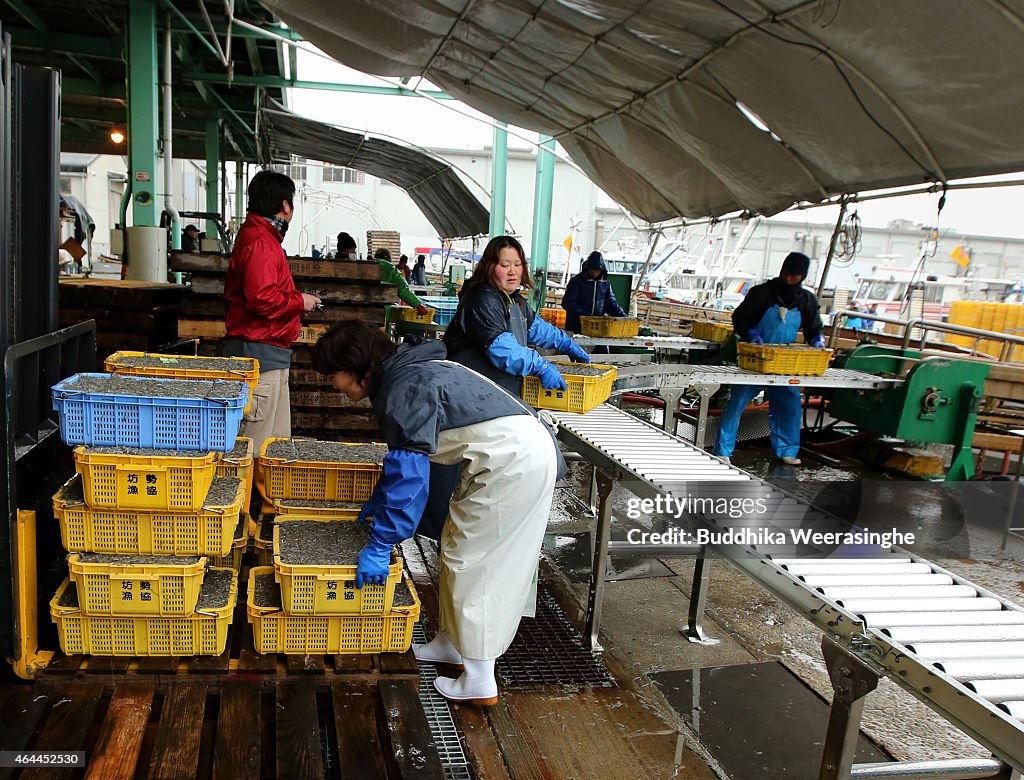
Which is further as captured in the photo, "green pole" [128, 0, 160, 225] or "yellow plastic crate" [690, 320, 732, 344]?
"green pole" [128, 0, 160, 225]

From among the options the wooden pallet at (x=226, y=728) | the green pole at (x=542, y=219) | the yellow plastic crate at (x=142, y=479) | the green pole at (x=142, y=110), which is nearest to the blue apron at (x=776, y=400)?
the green pole at (x=542, y=219)

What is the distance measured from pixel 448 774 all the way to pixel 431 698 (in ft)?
1.59

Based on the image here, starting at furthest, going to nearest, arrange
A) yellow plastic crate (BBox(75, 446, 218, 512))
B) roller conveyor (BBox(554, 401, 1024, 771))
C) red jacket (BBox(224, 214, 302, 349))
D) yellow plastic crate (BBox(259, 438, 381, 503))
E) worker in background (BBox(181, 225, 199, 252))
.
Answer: worker in background (BBox(181, 225, 199, 252)) < red jacket (BBox(224, 214, 302, 349)) < yellow plastic crate (BBox(259, 438, 381, 503)) < yellow plastic crate (BBox(75, 446, 218, 512)) < roller conveyor (BBox(554, 401, 1024, 771))

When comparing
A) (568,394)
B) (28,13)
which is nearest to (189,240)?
(28,13)

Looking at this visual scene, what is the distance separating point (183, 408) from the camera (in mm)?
2693

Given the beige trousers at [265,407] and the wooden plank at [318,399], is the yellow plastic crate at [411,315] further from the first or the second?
the beige trousers at [265,407]

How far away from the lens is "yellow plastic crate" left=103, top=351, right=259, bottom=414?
336 centimetres

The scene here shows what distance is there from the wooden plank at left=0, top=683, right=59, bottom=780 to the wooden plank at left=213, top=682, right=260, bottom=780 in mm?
574

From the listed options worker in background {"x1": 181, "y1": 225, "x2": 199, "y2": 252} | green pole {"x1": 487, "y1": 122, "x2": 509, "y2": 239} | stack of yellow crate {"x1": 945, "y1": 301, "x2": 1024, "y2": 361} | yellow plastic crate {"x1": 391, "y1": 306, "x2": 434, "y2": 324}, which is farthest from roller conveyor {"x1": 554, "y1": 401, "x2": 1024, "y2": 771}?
stack of yellow crate {"x1": 945, "y1": 301, "x2": 1024, "y2": 361}

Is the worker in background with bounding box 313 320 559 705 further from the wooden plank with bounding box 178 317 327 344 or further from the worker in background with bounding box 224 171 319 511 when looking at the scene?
the wooden plank with bounding box 178 317 327 344

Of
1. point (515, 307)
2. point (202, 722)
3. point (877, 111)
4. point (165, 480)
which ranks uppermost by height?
point (877, 111)

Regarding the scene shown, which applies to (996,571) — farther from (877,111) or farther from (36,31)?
(36,31)

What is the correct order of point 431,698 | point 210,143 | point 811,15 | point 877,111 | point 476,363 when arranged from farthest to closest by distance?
point 210,143 → point 877,111 → point 811,15 → point 476,363 → point 431,698

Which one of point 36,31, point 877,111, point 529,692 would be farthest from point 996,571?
point 36,31
